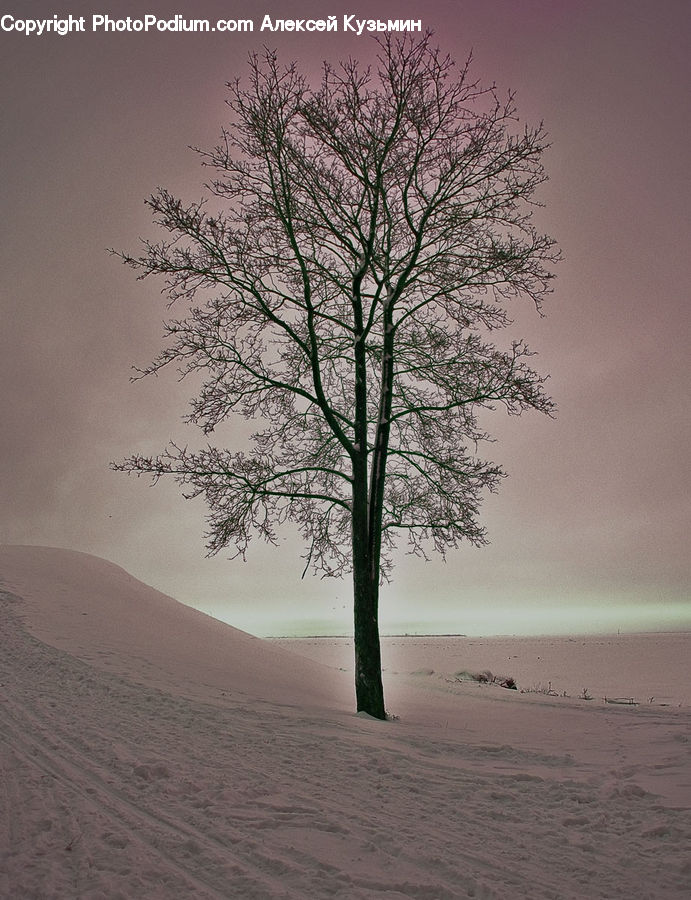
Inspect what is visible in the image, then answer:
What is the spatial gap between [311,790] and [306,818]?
777 millimetres

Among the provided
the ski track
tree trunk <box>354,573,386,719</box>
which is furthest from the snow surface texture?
tree trunk <box>354,573,386,719</box>

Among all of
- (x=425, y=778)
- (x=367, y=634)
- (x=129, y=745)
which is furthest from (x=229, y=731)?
(x=367, y=634)

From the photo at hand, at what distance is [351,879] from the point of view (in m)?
4.10

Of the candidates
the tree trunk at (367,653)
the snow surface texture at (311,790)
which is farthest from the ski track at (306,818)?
the tree trunk at (367,653)

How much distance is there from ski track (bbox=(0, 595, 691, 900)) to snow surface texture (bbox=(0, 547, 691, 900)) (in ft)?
0.06

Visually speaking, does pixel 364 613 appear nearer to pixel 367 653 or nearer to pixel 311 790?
pixel 367 653

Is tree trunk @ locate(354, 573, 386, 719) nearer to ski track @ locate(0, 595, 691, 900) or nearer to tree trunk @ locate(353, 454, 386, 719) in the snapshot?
tree trunk @ locate(353, 454, 386, 719)

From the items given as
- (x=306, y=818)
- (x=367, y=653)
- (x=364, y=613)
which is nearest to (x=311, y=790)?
(x=306, y=818)

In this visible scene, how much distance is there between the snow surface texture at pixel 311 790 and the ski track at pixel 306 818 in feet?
0.06

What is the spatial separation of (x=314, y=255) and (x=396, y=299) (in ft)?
5.54

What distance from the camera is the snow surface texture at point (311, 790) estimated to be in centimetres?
416

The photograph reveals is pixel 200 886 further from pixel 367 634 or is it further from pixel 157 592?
pixel 157 592

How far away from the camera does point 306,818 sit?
5102mm

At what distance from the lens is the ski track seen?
4074mm
